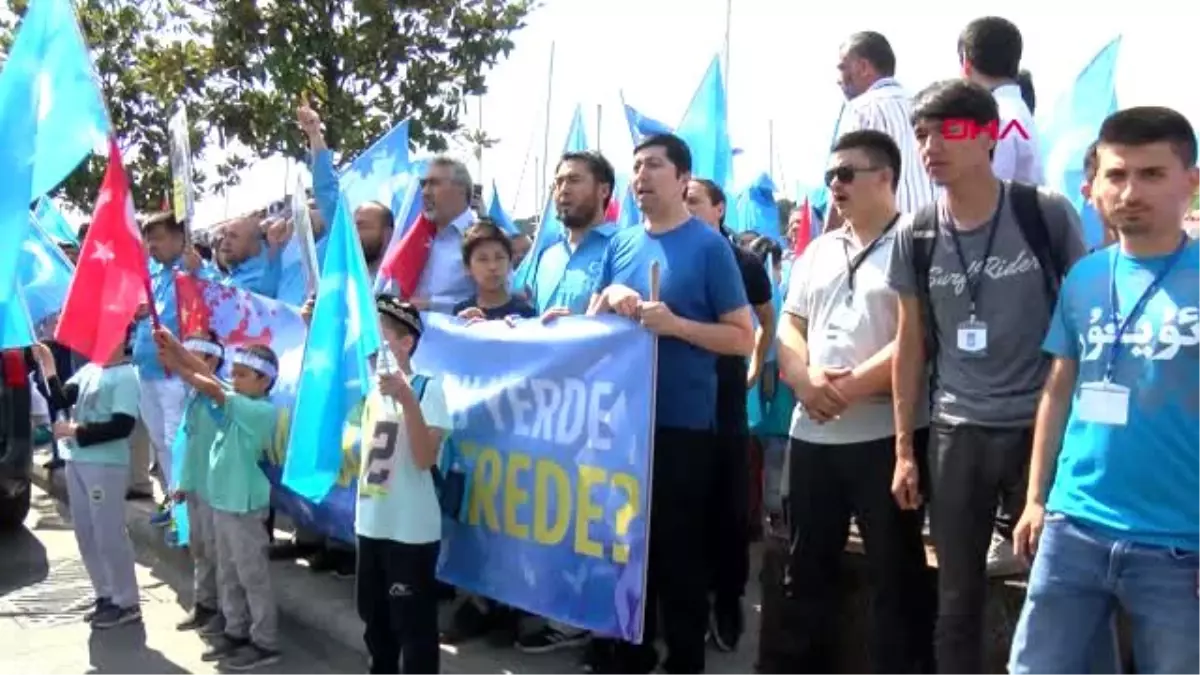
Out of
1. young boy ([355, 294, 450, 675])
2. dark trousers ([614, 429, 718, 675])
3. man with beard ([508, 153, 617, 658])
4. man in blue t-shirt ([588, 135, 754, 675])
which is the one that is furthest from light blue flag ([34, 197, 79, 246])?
dark trousers ([614, 429, 718, 675])

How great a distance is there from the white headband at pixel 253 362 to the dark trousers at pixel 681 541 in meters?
2.03

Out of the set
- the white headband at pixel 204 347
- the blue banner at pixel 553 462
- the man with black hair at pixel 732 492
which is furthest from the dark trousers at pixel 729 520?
the white headband at pixel 204 347

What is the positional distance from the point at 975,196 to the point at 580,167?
6.92 ft

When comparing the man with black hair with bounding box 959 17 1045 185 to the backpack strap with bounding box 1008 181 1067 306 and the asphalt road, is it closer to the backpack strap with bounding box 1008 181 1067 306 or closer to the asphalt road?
the backpack strap with bounding box 1008 181 1067 306

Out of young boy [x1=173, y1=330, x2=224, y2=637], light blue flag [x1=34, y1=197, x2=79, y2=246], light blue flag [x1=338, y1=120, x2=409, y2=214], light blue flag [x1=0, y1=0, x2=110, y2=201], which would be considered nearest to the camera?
light blue flag [x1=0, y1=0, x2=110, y2=201]

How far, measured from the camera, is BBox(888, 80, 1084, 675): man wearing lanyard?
349 centimetres

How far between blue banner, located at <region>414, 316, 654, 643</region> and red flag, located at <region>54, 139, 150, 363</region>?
137cm

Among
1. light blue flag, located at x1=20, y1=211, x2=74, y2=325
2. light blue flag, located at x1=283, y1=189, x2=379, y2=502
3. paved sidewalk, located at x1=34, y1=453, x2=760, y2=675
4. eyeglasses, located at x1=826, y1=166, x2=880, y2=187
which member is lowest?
paved sidewalk, located at x1=34, y1=453, x2=760, y2=675

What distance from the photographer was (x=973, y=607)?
3.55 metres

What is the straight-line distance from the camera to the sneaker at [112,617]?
5902 mm

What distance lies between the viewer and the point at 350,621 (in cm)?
578

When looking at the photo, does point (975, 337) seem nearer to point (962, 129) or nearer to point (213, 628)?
point (962, 129)

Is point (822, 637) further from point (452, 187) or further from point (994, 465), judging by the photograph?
point (452, 187)

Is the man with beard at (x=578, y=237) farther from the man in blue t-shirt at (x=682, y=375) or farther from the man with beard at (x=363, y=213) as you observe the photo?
the man with beard at (x=363, y=213)
